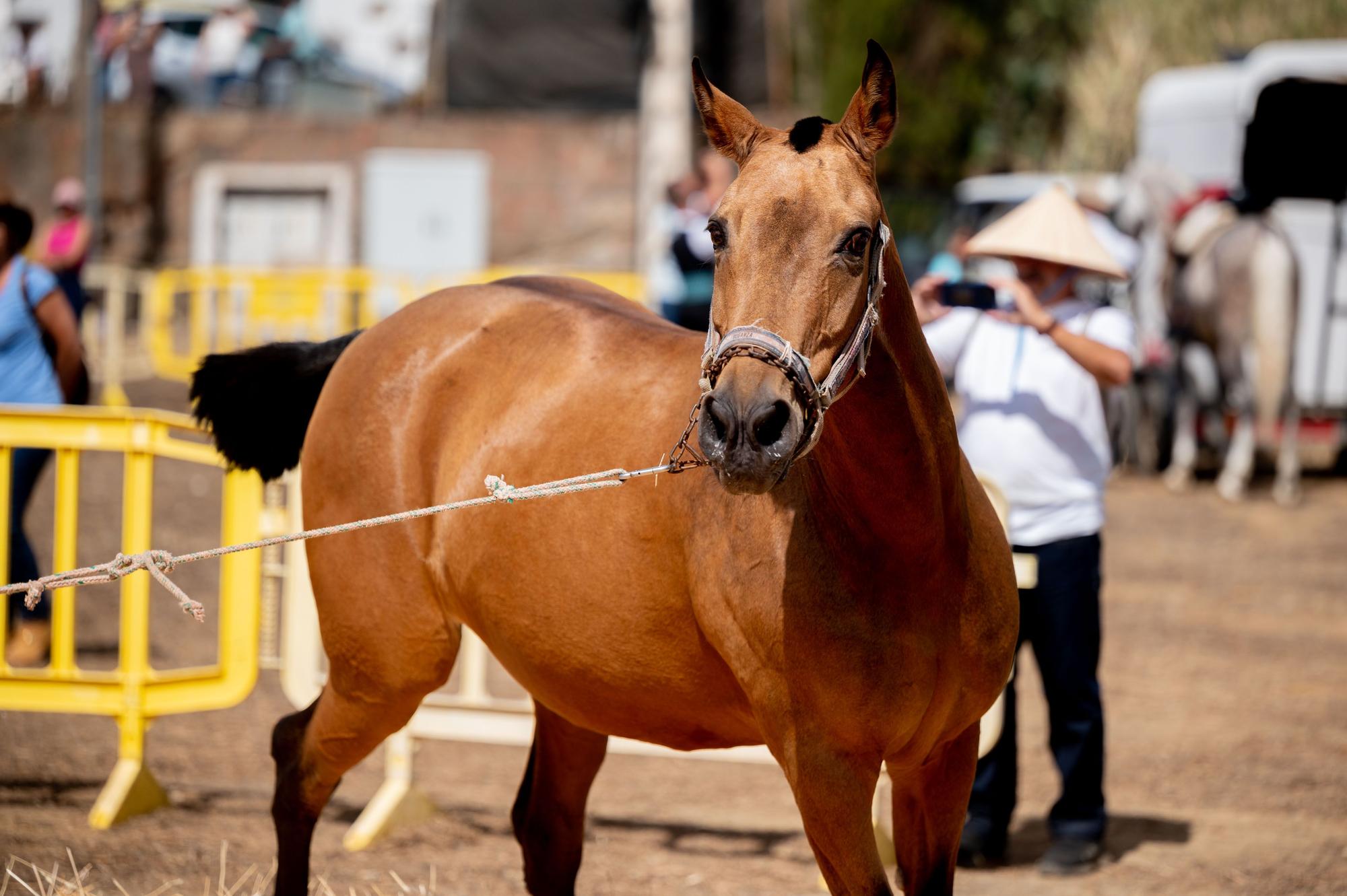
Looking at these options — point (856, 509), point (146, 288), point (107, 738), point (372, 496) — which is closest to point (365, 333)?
point (372, 496)

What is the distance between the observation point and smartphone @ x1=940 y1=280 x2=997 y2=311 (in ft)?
15.0

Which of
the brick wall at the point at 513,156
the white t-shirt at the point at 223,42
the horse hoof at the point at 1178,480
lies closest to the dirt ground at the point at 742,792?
the horse hoof at the point at 1178,480

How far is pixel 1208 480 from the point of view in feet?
48.3

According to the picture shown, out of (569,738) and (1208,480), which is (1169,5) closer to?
(1208,480)

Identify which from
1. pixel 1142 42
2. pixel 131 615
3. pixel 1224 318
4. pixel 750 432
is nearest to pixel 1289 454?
pixel 1224 318

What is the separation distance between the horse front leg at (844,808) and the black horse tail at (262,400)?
2193 mm

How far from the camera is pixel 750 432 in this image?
255 centimetres

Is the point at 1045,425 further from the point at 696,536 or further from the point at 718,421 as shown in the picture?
the point at 718,421

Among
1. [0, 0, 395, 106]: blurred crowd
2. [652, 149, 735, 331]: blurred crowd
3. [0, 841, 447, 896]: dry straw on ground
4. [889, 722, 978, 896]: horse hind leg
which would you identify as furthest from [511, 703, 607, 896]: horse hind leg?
[0, 0, 395, 106]: blurred crowd

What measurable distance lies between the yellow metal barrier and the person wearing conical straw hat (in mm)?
2610

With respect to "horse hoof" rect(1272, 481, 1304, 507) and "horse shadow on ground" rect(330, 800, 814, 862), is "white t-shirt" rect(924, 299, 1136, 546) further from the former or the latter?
"horse hoof" rect(1272, 481, 1304, 507)

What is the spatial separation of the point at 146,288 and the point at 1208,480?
1186cm

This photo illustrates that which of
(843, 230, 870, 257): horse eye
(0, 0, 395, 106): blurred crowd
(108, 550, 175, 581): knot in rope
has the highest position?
(0, 0, 395, 106): blurred crowd

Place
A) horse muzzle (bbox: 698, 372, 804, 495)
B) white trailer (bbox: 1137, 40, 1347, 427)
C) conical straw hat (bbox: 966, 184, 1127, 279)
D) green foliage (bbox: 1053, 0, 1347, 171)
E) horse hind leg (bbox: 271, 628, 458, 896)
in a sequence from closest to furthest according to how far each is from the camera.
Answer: horse muzzle (bbox: 698, 372, 804, 495) < horse hind leg (bbox: 271, 628, 458, 896) < conical straw hat (bbox: 966, 184, 1127, 279) < white trailer (bbox: 1137, 40, 1347, 427) < green foliage (bbox: 1053, 0, 1347, 171)
